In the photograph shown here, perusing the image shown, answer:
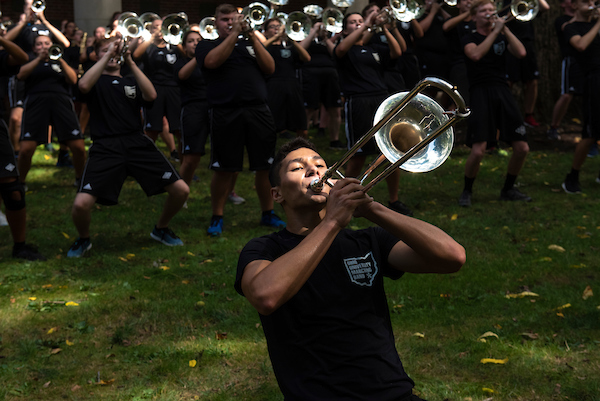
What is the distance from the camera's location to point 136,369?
4.18m

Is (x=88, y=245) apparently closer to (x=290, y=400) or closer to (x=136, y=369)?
(x=136, y=369)

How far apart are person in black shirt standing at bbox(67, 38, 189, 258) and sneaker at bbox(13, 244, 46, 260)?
0.27m

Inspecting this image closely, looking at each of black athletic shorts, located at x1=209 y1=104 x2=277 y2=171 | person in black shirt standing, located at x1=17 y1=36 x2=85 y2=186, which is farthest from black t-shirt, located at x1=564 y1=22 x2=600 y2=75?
person in black shirt standing, located at x1=17 y1=36 x2=85 y2=186

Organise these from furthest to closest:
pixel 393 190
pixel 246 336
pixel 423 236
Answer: pixel 393 190 < pixel 246 336 < pixel 423 236

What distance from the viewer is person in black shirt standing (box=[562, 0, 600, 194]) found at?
8109 millimetres

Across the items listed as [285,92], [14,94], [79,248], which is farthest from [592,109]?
[14,94]

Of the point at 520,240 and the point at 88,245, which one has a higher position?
the point at 520,240

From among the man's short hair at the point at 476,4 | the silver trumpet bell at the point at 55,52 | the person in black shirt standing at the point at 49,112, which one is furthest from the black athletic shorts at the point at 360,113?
the silver trumpet bell at the point at 55,52

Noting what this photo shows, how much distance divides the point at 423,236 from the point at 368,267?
0.87 ft

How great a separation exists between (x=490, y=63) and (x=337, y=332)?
592cm

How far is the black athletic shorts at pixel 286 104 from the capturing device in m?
9.24

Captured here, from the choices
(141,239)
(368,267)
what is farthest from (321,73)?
(368,267)

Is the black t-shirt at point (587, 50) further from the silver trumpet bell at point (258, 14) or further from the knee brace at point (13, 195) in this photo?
the knee brace at point (13, 195)

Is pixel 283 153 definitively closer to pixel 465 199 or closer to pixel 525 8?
pixel 465 199
